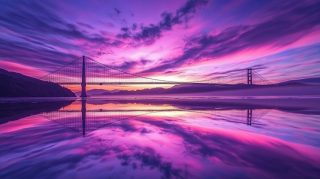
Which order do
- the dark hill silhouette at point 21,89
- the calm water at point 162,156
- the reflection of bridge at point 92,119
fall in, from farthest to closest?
the dark hill silhouette at point 21,89
the reflection of bridge at point 92,119
the calm water at point 162,156

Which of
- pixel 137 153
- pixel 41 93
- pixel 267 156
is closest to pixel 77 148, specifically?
pixel 137 153

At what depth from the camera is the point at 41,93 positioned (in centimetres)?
6425

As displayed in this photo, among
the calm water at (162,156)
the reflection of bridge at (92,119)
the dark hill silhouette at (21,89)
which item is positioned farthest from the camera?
the dark hill silhouette at (21,89)

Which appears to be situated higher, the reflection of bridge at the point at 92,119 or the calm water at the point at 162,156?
the calm water at the point at 162,156

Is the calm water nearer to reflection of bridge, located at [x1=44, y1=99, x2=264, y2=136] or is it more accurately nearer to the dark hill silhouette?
reflection of bridge, located at [x1=44, y1=99, x2=264, y2=136]

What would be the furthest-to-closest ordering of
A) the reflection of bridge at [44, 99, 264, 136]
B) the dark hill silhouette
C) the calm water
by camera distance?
the dark hill silhouette → the reflection of bridge at [44, 99, 264, 136] → the calm water

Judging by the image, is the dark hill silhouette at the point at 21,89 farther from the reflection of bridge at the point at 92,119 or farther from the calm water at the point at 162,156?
the calm water at the point at 162,156

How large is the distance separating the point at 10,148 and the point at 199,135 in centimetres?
356

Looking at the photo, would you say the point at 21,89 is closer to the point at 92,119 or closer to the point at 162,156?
the point at 92,119

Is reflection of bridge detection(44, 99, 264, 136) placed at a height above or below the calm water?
below

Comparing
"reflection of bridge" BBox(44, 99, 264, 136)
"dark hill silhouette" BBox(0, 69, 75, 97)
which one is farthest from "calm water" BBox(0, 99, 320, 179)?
"dark hill silhouette" BBox(0, 69, 75, 97)

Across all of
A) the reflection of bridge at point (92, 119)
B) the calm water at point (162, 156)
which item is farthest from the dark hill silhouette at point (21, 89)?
the calm water at point (162, 156)

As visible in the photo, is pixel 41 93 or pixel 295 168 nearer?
pixel 295 168

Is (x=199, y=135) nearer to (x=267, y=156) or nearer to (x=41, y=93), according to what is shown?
(x=267, y=156)
